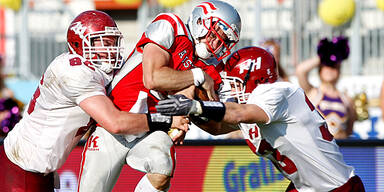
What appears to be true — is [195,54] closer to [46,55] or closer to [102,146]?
[102,146]

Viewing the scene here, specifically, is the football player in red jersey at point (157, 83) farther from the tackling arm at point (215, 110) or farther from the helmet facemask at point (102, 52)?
the tackling arm at point (215, 110)

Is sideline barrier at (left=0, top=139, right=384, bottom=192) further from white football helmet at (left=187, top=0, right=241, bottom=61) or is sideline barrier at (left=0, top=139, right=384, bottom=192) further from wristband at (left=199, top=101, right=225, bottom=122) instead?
wristband at (left=199, top=101, right=225, bottom=122)

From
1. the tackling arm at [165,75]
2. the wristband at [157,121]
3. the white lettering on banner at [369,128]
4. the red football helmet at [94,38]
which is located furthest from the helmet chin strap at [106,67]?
the white lettering on banner at [369,128]

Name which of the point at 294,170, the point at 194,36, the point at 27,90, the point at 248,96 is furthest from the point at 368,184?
the point at 27,90

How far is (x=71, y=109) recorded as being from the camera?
4633 mm

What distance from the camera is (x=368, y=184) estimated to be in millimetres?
5828

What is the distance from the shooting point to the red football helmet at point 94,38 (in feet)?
15.1

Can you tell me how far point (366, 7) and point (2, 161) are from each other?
697cm

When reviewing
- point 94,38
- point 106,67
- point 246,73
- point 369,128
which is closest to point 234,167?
point 246,73

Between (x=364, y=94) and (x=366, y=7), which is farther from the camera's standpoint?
(x=366, y=7)

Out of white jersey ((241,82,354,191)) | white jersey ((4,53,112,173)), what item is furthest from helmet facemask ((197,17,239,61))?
white jersey ((4,53,112,173))

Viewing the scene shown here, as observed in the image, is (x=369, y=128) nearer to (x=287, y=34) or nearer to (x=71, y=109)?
(x=287, y=34)

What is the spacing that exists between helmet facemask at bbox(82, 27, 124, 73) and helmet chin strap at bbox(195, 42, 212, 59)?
1.76ft

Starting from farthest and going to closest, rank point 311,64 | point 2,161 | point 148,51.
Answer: point 311,64, point 2,161, point 148,51
